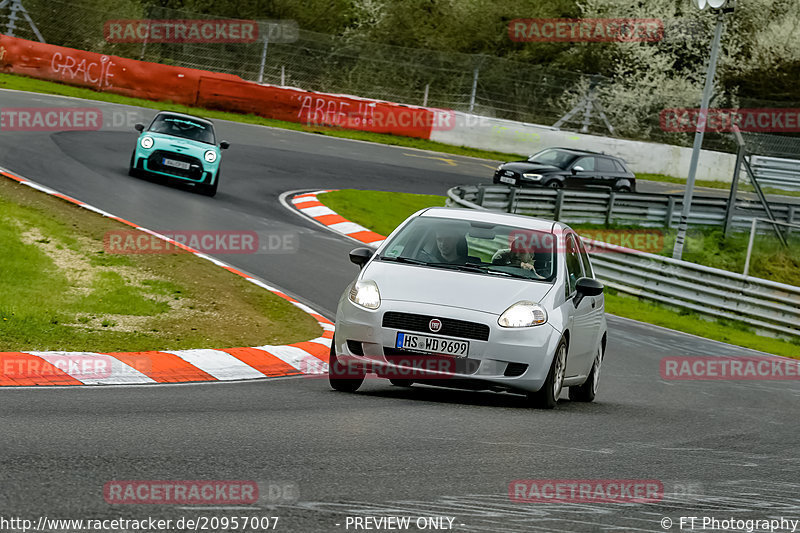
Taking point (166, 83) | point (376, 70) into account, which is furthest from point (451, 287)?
point (376, 70)

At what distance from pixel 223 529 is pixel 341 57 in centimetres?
3820

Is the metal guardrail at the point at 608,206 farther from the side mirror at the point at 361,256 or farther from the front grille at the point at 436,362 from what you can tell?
the front grille at the point at 436,362

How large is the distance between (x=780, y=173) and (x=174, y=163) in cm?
1866

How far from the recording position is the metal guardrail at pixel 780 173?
30.4 meters

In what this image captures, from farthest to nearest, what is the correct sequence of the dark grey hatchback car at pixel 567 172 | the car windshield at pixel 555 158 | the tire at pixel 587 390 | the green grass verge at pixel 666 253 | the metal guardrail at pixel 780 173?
the car windshield at pixel 555 158 < the dark grey hatchback car at pixel 567 172 < the metal guardrail at pixel 780 173 < the green grass verge at pixel 666 253 < the tire at pixel 587 390

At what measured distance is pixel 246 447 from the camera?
21.0 feet

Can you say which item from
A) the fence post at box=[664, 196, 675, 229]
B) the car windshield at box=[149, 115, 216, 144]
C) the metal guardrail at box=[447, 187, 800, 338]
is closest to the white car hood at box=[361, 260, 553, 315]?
the metal guardrail at box=[447, 187, 800, 338]

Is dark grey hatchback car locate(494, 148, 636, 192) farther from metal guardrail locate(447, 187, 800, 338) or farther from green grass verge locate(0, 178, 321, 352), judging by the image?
green grass verge locate(0, 178, 321, 352)

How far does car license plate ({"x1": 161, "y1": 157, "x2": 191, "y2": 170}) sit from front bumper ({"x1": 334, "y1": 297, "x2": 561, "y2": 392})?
1394 centimetres

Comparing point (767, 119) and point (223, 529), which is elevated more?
point (767, 119)

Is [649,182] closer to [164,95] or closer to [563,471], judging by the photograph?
[164,95]

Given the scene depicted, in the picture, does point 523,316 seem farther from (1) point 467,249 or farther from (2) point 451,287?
(1) point 467,249

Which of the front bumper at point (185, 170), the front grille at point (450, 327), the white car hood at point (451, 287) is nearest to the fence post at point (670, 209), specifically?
the front bumper at point (185, 170)

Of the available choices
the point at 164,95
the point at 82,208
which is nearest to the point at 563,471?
the point at 82,208
